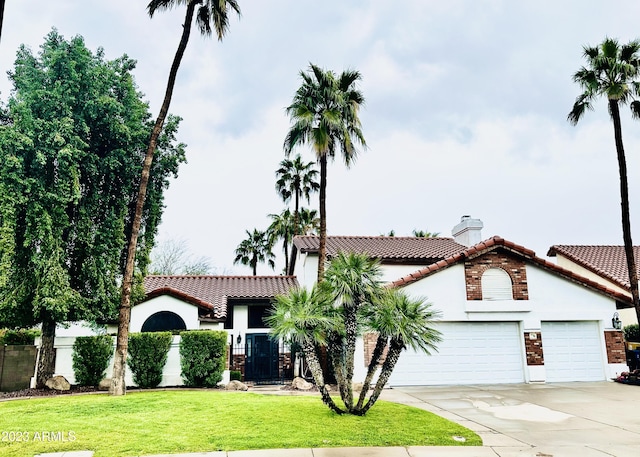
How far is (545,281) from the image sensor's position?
694 inches

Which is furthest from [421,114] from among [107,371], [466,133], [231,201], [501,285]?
[231,201]

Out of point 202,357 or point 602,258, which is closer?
point 202,357

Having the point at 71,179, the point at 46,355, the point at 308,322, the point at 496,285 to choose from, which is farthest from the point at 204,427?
the point at 496,285

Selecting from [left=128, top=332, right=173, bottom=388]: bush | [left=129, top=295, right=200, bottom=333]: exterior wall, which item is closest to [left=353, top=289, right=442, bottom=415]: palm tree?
[left=128, top=332, right=173, bottom=388]: bush

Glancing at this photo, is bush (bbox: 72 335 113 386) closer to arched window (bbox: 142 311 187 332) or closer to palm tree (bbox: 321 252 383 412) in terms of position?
arched window (bbox: 142 311 187 332)

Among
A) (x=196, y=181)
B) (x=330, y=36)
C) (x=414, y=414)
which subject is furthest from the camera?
(x=196, y=181)

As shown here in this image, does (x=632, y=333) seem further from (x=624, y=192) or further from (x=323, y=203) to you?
(x=323, y=203)

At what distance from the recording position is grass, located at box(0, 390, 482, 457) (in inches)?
297

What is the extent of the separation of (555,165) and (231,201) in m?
24.5

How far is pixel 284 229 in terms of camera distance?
1420 inches

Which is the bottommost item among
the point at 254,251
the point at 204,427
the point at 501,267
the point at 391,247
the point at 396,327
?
the point at 204,427

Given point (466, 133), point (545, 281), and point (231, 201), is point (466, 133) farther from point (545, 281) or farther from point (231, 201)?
point (231, 201)

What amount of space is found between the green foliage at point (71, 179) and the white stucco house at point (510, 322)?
9870mm

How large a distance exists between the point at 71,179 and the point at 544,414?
1558 centimetres
